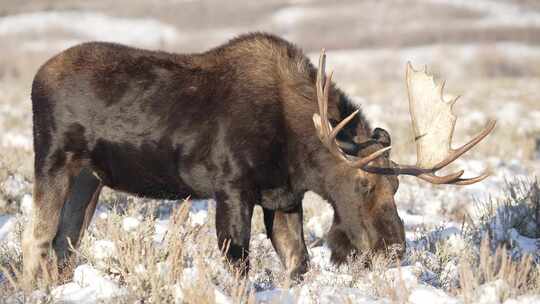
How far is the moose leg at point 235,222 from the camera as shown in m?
5.18

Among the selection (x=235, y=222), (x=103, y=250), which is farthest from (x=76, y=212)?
(x=235, y=222)

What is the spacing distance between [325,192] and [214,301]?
173cm

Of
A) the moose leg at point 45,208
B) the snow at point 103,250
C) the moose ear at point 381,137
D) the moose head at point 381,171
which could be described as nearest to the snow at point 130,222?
the moose leg at point 45,208

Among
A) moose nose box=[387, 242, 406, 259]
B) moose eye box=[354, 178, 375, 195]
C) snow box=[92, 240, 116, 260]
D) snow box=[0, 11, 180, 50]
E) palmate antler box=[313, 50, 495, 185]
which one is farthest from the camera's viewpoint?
snow box=[0, 11, 180, 50]

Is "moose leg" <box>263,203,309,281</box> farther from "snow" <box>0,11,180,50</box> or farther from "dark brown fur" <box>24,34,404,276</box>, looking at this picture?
"snow" <box>0,11,180,50</box>

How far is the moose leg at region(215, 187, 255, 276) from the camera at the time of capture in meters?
5.18

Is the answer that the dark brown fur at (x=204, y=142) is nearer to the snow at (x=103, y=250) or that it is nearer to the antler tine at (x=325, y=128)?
the antler tine at (x=325, y=128)

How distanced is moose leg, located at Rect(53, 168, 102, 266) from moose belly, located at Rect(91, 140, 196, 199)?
20cm

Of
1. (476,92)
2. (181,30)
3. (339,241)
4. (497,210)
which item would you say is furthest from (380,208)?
(181,30)

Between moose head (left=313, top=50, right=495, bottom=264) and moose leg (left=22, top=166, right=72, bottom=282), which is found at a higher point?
moose head (left=313, top=50, right=495, bottom=264)

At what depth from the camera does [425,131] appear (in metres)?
5.23

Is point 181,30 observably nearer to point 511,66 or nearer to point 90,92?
point 511,66

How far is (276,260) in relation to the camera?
6.18m

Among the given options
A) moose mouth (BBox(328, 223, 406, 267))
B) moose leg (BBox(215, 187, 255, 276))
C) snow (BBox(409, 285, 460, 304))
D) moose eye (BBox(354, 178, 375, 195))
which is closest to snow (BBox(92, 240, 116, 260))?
moose leg (BBox(215, 187, 255, 276))
